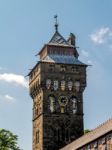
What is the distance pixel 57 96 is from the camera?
88125 mm

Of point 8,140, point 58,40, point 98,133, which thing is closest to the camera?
point 98,133

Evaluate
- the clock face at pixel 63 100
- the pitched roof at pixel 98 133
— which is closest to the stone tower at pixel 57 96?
the clock face at pixel 63 100

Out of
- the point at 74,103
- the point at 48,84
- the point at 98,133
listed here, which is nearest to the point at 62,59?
the point at 48,84

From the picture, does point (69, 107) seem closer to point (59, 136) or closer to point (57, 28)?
point (59, 136)

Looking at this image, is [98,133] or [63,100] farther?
[63,100]

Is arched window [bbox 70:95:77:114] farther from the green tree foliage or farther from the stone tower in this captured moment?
the green tree foliage

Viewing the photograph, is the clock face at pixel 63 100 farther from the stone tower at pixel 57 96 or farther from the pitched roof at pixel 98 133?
the pitched roof at pixel 98 133

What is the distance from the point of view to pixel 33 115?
91.8 metres

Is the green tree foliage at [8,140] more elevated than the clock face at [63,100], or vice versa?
the clock face at [63,100]

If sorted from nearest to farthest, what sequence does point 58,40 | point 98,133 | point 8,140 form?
point 98,133, point 8,140, point 58,40

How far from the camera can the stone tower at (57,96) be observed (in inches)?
3388

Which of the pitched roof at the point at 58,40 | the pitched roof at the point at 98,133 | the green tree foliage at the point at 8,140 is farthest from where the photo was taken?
the pitched roof at the point at 58,40

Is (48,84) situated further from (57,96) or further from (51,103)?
(51,103)

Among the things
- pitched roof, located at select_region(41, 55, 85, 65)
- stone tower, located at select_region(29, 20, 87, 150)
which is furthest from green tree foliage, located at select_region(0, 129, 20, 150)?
pitched roof, located at select_region(41, 55, 85, 65)
